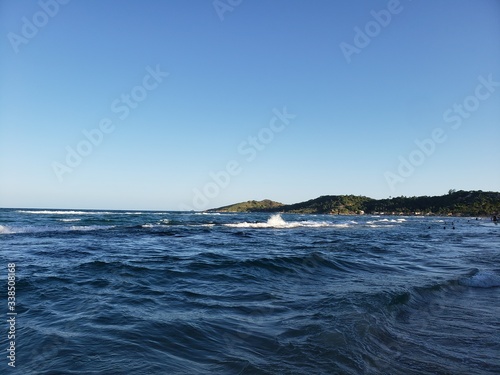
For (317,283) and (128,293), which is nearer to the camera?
(128,293)

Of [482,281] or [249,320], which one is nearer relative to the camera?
[249,320]

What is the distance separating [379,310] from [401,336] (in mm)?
1730

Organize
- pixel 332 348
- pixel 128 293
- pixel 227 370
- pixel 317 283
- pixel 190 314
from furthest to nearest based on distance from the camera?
pixel 317 283 < pixel 128 293 < pixel 190 314 < pixel 332 348 < pixel 227 370

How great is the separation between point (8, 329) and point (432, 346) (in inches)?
344

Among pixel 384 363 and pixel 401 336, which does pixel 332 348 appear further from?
pixel 401 336

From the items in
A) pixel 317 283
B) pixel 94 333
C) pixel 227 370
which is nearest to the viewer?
pixel 227 370

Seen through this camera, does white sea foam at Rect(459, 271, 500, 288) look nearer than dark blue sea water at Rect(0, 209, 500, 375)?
No

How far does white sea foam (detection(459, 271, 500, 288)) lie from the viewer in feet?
38.9

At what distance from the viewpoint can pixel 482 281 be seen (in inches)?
477

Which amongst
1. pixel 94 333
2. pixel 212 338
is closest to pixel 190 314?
pixel 212 338

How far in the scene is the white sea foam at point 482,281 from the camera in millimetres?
11851

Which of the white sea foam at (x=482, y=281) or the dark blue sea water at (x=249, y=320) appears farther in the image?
the white sea foam at (x=482, y=281)

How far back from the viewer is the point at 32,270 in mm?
12953

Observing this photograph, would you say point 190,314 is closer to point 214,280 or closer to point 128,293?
point 128,293
